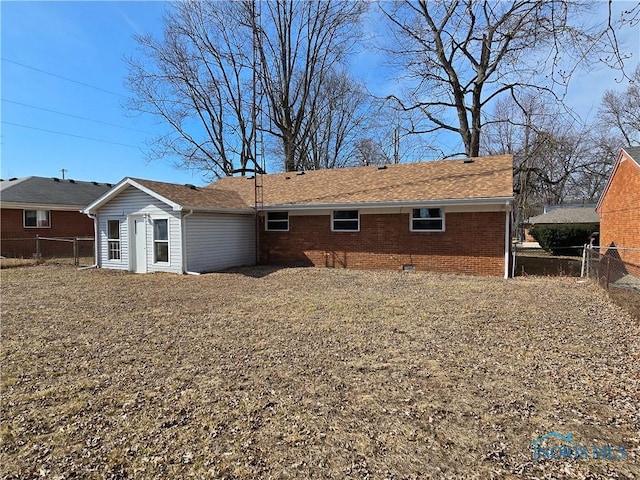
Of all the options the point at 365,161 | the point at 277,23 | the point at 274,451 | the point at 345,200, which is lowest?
the point at 274,451

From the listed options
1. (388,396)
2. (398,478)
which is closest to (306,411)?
(388,396)

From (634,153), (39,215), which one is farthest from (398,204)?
(39,215)

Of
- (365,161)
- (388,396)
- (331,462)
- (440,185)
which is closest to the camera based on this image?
(331,462)

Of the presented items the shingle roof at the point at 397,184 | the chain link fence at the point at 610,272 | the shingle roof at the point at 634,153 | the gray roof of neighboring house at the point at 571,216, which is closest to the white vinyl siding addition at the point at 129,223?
the shingle roof at the point at 397,184

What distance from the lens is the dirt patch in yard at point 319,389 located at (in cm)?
280

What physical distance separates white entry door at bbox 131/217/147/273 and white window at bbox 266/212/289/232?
488cm

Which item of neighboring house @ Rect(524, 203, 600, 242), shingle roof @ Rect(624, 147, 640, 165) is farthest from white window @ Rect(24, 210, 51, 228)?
neighboring house @ Rect(524, 203, 600, 242)

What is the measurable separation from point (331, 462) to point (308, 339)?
9.49 ft

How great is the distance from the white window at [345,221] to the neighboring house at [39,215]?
1583 cm

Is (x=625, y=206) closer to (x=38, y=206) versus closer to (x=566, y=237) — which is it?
(x=566, y=237)

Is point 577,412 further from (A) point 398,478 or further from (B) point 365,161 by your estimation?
(B) point 365,161

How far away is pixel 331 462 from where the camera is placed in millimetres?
2777

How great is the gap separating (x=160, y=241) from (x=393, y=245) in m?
8.56

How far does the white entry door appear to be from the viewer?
536 inches
